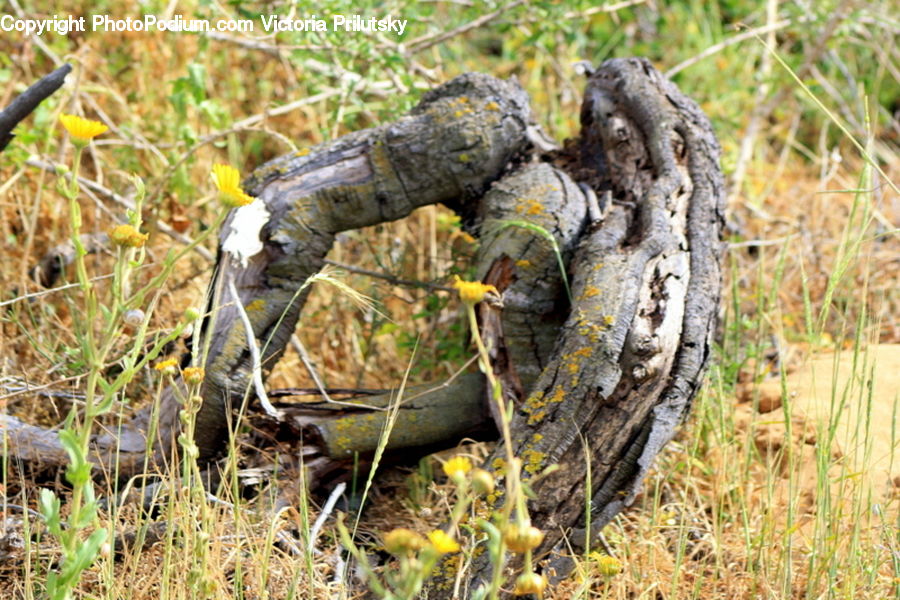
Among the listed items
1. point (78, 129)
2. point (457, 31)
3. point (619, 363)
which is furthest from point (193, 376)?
point (457, 31)

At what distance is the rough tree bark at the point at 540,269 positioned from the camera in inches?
94.2

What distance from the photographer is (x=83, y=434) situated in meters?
1.55

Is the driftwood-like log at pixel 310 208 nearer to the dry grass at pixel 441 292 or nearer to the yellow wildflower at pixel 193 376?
the dry grass at pixel 441 292

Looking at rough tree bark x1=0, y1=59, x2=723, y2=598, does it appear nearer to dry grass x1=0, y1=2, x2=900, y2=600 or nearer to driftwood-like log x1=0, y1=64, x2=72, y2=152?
dry grass x1=0, y1=2, x2=900, y2=600

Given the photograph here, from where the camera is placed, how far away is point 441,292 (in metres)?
3.68

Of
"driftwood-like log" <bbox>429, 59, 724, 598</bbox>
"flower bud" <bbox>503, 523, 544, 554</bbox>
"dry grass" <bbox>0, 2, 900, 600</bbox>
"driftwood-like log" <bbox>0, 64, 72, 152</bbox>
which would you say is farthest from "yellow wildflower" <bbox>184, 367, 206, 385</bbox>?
"driftwood-like log" <bbox>0, 64, 72, 152</bbox>

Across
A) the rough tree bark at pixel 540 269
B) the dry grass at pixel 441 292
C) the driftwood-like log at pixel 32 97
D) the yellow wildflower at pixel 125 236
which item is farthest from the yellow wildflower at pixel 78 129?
the driftwood-like log at pixel 32 97

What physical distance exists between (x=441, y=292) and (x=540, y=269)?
35.8 inches

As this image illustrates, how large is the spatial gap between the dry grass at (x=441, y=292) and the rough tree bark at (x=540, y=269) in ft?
0.65

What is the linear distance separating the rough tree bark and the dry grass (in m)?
0.20

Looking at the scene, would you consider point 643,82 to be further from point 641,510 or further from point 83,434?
point 83,434

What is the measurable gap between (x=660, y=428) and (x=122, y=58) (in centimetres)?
355

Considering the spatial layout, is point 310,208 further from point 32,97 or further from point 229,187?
point 229,187

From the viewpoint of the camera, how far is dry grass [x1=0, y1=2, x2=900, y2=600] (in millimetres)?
2293
